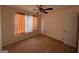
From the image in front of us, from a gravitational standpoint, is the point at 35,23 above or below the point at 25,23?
below

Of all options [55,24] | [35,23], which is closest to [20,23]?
[35,23]

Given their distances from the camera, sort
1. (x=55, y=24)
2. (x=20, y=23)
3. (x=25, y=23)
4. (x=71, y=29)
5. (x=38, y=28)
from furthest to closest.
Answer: (x=38, y=28)
(x=55, y=24)
(x=25, y=23)
(x=20, y=23)
(x=71, y=29)

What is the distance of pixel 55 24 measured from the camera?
7195mm

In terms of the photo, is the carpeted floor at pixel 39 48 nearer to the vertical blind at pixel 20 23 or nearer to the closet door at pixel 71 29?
the closet door at pixel 71 29

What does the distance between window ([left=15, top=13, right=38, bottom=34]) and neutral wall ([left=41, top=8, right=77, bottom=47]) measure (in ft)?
3.20

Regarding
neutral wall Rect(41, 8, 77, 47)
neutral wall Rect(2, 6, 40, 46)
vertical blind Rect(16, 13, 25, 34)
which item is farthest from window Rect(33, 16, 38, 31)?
neutral wall Rect(2, 6, 40, 46)

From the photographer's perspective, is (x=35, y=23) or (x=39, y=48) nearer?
(x=39, y=48)

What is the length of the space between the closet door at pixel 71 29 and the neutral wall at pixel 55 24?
233 mm

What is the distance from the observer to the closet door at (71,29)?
15.0ft

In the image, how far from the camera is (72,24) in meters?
4.73

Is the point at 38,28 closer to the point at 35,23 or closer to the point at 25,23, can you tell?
the point at 35,23

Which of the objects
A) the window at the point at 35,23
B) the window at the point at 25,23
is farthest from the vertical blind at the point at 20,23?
the window at the point at 35,23

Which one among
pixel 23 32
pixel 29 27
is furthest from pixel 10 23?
pixel 29 27

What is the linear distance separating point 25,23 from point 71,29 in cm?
332
